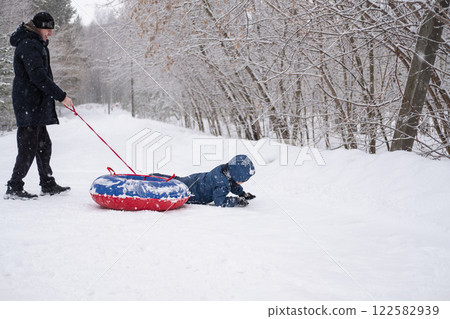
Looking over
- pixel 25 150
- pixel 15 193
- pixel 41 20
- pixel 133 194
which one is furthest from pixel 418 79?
pixel 15 193

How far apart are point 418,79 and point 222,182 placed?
2837mm

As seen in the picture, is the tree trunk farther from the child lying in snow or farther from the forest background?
the child lying in snow

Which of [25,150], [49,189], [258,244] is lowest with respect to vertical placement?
[258,244]

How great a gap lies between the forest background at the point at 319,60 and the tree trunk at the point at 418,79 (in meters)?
0.01

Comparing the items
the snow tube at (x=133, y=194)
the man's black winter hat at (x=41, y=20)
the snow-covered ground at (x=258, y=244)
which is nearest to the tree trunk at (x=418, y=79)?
the snow-covered ground at (x=258, y=244)

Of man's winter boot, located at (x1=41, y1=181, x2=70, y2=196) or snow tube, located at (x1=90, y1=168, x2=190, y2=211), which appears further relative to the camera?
man's winter boot, located at (x1=41, y1=181, x2=70, y2=196)

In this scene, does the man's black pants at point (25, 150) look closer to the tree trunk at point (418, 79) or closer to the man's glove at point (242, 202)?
the man's glove at point (242, 202)

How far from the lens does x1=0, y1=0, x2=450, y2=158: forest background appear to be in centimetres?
409

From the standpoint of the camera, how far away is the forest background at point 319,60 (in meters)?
4.09

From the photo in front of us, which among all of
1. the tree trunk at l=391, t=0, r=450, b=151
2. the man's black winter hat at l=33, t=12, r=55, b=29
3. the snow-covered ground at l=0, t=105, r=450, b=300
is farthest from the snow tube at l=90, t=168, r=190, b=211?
the tree trunk at l=391, t=0, r=450, b=151

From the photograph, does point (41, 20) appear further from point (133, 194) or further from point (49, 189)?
point (133, 194)

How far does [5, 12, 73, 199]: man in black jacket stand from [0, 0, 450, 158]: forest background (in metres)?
2.11

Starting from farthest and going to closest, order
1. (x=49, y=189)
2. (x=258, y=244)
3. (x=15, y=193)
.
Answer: (x=49, y=189) → (x=15, y=193) → (x=258, y=244)

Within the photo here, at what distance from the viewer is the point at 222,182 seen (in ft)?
12.6
